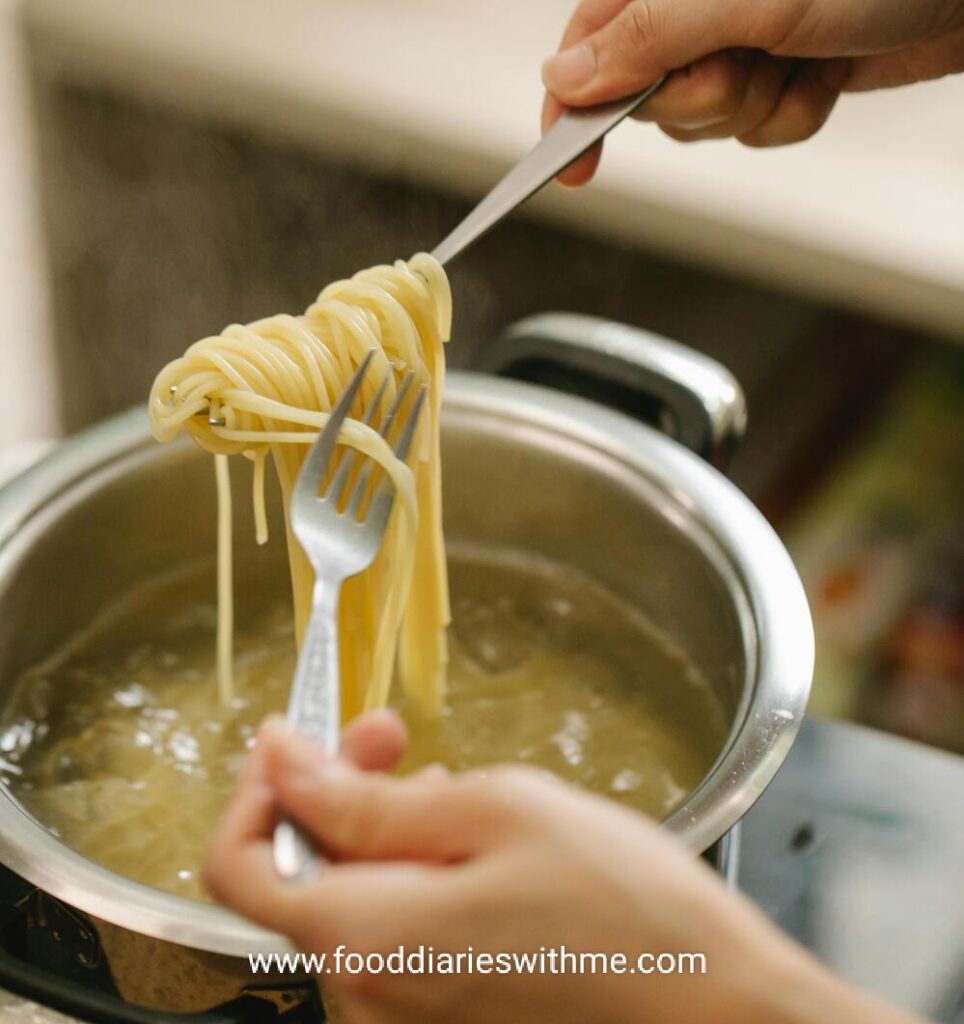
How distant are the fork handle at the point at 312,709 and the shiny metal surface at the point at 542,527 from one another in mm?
365

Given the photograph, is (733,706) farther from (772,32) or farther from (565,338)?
(772,32)

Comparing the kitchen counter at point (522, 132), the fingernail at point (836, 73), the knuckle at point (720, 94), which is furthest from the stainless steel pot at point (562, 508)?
the kitchen counter at point (522, 132)

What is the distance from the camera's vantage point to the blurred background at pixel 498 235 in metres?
2.01

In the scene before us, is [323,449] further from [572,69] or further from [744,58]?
[744,58]

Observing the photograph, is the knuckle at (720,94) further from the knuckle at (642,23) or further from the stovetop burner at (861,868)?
the stovetop burner at (861,868)

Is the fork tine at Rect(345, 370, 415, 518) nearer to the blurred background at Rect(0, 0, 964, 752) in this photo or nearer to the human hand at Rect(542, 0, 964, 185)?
the human hand at Rect(542, 0, 964, 185)

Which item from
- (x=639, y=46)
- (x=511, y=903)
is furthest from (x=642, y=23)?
(x=511, y=903)

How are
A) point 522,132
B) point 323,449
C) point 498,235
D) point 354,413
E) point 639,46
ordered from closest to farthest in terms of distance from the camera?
point 323,449 < point 354,413 < point 639,46 < point 522,132 < point 498,235

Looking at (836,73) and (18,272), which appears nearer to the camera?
(836,73)

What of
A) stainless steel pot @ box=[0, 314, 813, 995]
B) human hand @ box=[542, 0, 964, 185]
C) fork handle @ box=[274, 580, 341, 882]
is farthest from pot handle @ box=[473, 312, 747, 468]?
fork handle @ box=[274, 580, 341, 882]

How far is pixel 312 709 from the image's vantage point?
0.65 m

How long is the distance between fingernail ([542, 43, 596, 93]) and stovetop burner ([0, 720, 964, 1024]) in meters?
0.67

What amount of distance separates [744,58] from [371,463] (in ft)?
2.02

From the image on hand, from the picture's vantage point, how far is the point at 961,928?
110 centimetres
